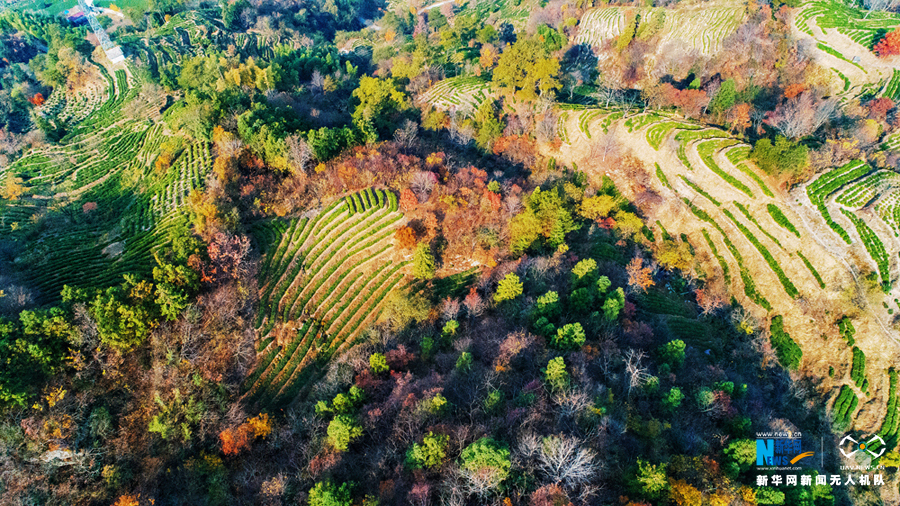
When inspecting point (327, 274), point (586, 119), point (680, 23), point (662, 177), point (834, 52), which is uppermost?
point (680, 23)

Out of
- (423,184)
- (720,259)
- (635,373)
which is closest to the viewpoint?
(635,373)

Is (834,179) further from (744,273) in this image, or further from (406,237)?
(406,237)

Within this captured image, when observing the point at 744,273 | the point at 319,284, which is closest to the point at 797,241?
the point at 744,273

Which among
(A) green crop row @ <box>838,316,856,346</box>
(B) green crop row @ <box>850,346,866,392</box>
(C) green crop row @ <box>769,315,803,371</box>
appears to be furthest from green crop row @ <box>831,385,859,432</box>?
(A) green crop row @ <box>838,316,856,346</box>

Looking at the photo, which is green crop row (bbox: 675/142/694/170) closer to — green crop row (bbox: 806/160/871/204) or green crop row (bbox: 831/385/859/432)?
green crop row (bbox: 806/160/871/204)

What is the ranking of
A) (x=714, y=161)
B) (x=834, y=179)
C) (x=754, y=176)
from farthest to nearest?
(x=714, y=161)
(x=754, y=176)
(x=834, y=179)

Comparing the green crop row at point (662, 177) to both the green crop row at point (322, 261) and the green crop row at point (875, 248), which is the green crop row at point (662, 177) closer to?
the green crop row at point (875, 248)

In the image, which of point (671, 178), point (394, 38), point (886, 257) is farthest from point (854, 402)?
point (394, 38)

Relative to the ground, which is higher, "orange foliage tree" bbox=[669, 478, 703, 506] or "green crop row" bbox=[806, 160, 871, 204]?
"green crop row" bbox=[806, 160, 871, 204]
